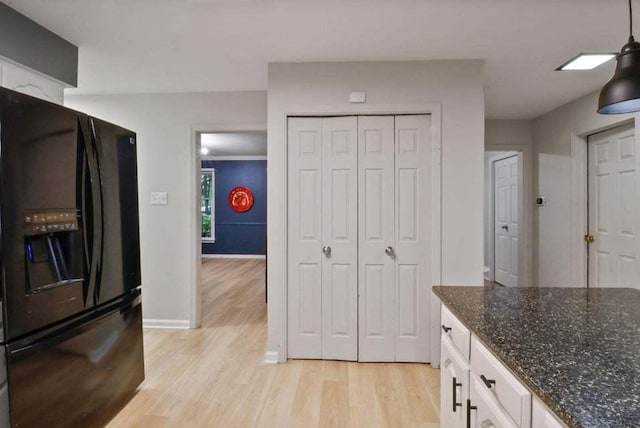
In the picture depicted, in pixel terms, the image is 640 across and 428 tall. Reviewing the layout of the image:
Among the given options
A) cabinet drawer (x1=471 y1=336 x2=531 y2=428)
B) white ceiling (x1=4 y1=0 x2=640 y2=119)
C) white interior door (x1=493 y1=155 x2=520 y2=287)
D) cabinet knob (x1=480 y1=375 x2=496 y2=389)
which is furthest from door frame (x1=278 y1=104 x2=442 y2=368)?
white interior door (x1=493 y1=155 x2=520 y2=287)

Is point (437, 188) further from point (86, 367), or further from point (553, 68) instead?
point (86, 367)

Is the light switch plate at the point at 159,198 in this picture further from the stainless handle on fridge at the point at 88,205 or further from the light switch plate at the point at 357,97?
the light switch plate at the point at 357,97

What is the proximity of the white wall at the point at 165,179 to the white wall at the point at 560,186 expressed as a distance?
379cm

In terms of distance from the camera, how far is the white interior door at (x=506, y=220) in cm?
484

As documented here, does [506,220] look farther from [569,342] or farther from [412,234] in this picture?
[569,342]

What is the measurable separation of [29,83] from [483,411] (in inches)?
113

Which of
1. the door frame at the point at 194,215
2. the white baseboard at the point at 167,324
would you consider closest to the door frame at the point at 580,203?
the door frame at the point at 194,215

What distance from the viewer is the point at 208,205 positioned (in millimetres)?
8172

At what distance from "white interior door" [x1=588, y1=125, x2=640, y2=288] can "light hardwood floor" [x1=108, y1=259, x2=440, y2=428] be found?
7.09ft

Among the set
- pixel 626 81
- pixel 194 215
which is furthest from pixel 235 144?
pixel 626 81

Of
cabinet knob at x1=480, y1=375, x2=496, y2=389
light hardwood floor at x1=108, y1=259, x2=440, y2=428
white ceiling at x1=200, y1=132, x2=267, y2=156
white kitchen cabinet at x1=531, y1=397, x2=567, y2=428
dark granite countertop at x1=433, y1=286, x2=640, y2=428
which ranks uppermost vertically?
white ceiling at x1=200, y1=132, x2=267, y2=156

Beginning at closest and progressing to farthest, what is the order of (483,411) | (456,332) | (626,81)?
(483,411) < (626,81) < (456,332)

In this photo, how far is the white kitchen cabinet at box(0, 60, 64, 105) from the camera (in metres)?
1.89

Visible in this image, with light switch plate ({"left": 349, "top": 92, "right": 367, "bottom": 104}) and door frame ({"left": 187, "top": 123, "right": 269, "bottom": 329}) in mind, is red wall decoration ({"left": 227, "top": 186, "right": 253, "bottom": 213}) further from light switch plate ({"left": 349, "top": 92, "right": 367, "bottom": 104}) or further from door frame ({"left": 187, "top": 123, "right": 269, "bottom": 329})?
light switch plate ({"left": 349, "top": 92, "right": 367, "bottom": 104})
